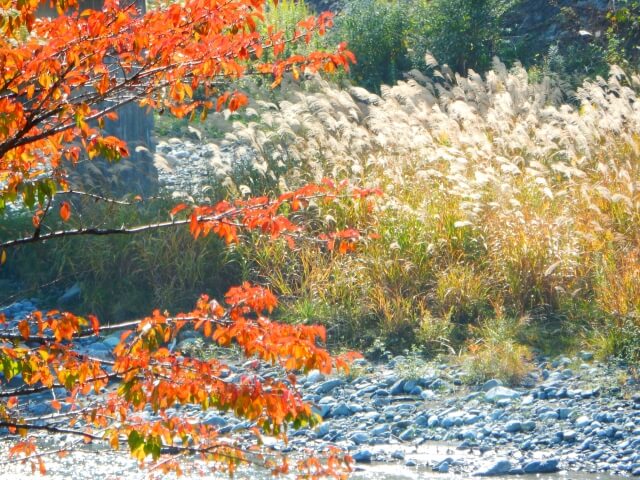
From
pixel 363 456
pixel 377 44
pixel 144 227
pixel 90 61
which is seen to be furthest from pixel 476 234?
pixel 377 44

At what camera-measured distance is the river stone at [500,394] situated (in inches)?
302

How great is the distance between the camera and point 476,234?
9.49 m

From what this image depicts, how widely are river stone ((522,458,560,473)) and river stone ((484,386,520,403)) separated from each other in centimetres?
119

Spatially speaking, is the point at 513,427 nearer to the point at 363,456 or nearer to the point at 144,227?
the point at 363,456

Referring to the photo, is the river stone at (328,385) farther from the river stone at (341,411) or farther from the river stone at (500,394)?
the river stone at (500,394)

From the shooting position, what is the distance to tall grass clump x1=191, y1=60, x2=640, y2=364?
8844mm

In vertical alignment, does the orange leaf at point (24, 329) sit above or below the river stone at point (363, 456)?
above

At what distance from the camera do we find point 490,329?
8.48 metres

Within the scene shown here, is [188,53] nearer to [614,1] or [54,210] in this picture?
[54,210]

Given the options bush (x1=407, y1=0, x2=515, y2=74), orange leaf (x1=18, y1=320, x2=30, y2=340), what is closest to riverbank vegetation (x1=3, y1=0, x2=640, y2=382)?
bush (x1=407, y1=0, x2=515, y2=74)

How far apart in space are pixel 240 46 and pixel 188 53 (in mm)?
214

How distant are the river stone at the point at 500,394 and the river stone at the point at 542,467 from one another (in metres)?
1.19

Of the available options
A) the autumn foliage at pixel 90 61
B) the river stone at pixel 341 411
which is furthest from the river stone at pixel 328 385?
the autumn foliage at pixel 90 61

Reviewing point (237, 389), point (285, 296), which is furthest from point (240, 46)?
point (285, 296)
